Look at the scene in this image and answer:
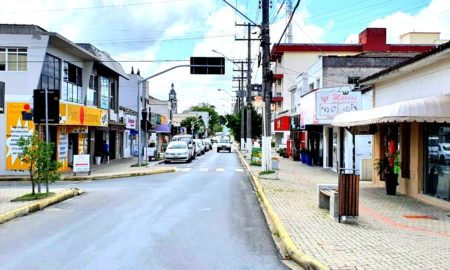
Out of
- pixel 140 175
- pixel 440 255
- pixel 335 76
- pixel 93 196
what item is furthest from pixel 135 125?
pixel 440 255

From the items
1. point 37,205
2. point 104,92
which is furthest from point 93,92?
point 37,205

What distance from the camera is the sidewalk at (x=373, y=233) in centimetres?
750

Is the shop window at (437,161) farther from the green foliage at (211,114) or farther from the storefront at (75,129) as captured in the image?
the green foliage at (211,114)

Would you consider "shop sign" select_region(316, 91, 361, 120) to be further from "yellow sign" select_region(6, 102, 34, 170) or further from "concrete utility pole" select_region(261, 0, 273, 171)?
"yellow sign" select_region(6, 102, 34, 170)

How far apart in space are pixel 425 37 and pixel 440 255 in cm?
6258

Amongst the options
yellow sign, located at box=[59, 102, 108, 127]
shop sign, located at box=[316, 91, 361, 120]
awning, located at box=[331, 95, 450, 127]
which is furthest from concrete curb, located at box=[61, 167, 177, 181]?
awning, located at box=[331, 95, 450, 127]

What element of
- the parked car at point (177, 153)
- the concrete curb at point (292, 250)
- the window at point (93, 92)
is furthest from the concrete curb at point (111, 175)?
the concrete curb at point (292, 250)

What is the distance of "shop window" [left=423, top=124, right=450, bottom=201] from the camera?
1376 centimetres

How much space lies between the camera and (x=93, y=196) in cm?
1733

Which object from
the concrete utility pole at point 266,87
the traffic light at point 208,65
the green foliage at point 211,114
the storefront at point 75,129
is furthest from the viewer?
the green foliage at point 211,114

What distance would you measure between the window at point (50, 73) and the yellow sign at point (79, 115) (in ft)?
5.66

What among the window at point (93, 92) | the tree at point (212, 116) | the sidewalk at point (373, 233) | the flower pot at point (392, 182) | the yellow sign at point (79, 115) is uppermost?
the tree at point (212, 116)

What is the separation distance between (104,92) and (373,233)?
108 ft

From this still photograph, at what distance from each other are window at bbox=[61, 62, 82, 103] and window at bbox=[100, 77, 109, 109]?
171 inches
